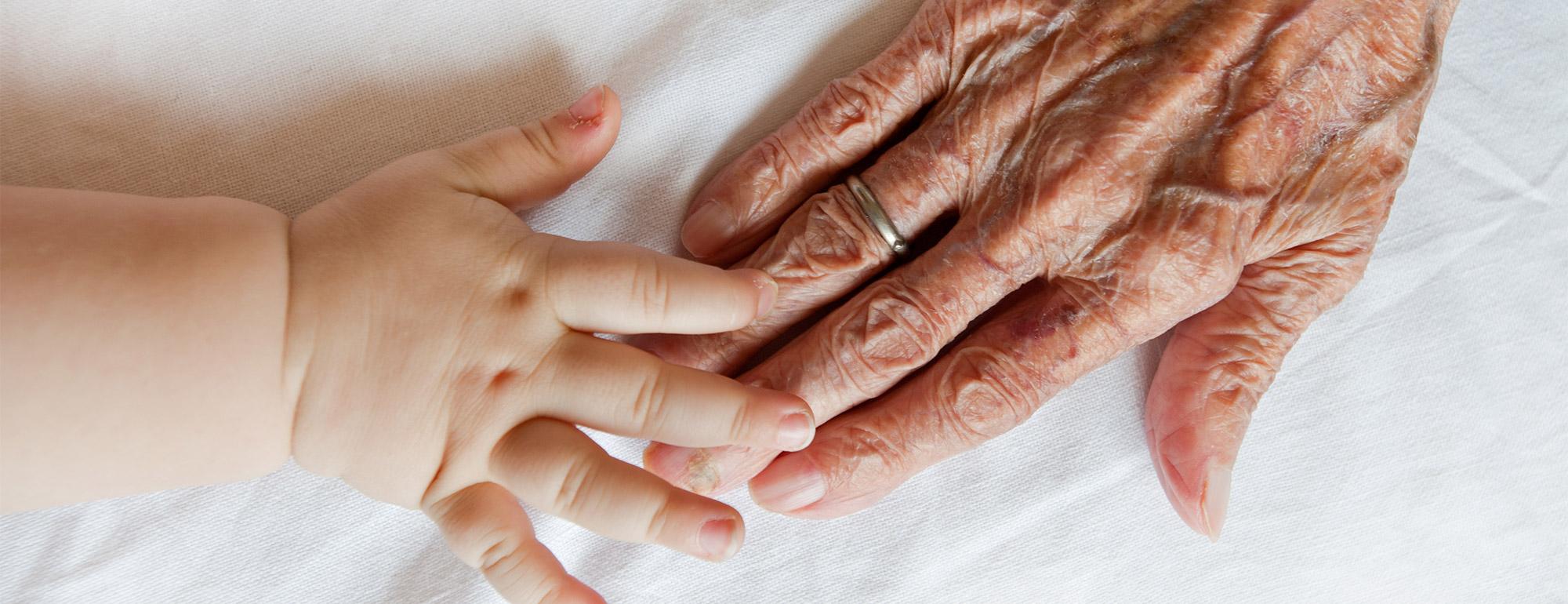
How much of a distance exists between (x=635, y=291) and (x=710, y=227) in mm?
168

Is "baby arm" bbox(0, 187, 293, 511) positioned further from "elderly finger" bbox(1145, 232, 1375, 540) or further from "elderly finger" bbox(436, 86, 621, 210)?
"elderly finger" bbox(1145, 232, 1375, 540)

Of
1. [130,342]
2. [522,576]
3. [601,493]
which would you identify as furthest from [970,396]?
[130,342]

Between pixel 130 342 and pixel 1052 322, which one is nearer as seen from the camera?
pixel 130 342

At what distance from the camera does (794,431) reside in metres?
0.99

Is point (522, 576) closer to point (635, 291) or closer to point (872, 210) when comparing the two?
point (635, 291)

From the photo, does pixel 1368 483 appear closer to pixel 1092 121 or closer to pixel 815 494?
pixel 1092 121

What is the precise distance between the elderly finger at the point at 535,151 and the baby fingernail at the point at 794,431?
1.25 feet

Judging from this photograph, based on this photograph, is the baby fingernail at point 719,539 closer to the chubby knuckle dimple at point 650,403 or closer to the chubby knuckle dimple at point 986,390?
the chubby knuckle dimple at point 650,403

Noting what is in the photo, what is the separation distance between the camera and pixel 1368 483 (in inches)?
48.4

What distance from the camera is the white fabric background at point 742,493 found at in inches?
41.4

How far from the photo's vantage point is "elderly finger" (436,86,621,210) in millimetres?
1003

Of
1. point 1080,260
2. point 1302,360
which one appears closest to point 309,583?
point 1080,260

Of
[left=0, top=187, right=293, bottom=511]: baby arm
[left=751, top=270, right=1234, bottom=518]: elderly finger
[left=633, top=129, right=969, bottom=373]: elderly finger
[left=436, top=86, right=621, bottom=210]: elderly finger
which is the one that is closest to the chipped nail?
[left=751, top=270, right=1234, bottom=518]: elderly finger

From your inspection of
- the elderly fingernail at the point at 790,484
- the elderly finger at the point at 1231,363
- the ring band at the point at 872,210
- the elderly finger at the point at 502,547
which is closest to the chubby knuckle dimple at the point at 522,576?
the elderly finger at the point at 502,547
